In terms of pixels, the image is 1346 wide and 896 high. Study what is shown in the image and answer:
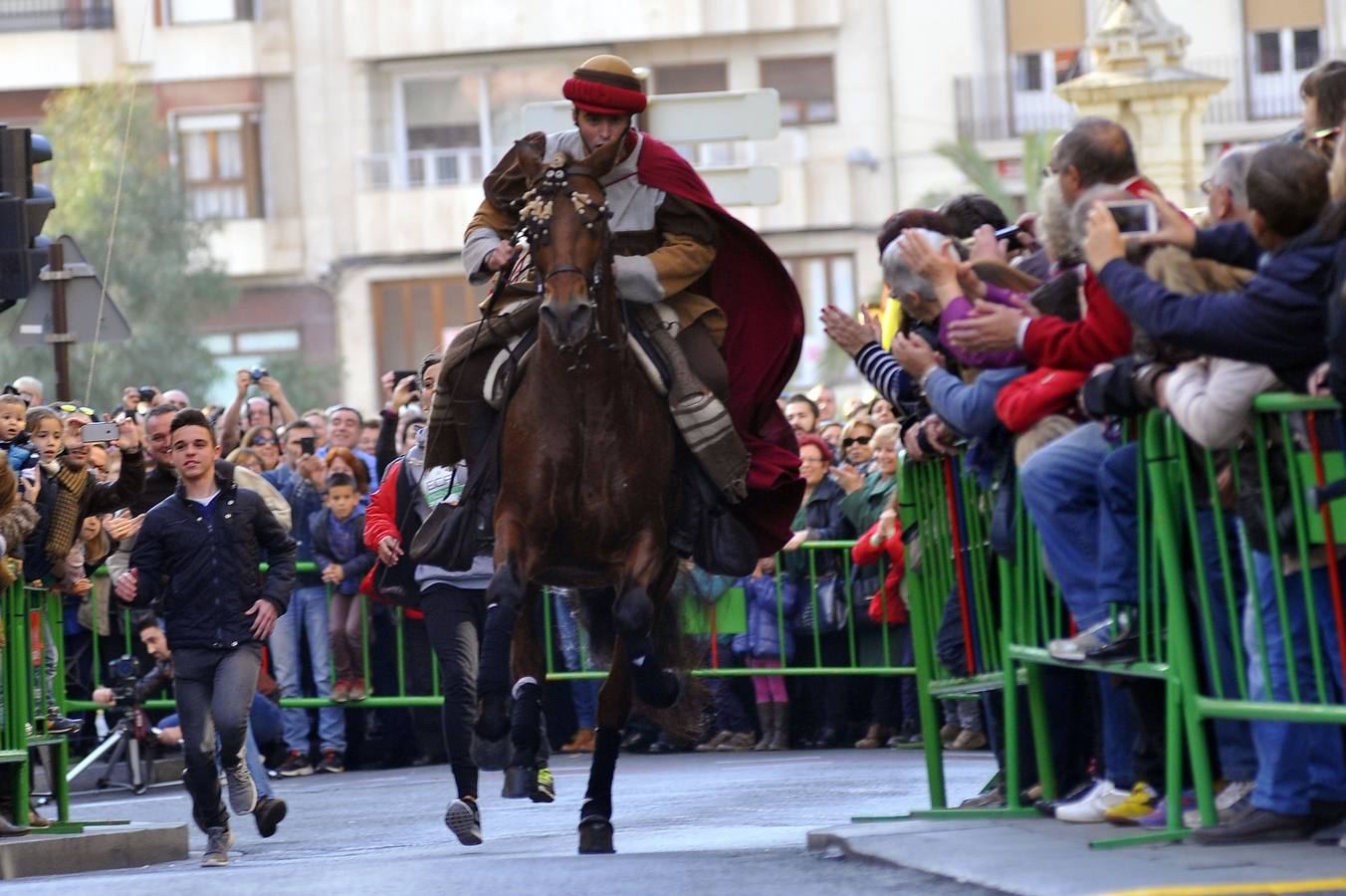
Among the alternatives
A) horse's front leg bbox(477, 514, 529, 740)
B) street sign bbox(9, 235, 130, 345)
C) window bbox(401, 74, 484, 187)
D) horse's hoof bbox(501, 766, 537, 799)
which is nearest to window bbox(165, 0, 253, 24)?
window bbox(401, 74, 484, 187)

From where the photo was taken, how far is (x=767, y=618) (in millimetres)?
17250

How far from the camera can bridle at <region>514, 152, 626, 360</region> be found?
1008 cm

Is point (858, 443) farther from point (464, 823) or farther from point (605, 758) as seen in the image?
point (605, 758)

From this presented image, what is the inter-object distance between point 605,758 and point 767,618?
6.65m

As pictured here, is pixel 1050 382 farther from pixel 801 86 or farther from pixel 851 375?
pixel 801 86

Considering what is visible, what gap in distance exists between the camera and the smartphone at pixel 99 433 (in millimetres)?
13570

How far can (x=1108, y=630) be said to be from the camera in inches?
321

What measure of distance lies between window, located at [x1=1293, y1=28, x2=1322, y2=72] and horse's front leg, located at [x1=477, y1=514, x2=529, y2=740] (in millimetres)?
36484

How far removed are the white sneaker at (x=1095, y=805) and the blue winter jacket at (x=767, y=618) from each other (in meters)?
8.34

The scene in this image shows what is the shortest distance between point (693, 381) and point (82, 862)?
354 centimetres

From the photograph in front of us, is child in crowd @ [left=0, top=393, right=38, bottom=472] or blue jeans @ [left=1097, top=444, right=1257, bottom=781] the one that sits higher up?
child in crowd @ [left=0, top=393, right=38, bottom=472]

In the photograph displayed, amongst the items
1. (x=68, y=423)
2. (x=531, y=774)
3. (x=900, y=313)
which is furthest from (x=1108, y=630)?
(x=68, y=423)

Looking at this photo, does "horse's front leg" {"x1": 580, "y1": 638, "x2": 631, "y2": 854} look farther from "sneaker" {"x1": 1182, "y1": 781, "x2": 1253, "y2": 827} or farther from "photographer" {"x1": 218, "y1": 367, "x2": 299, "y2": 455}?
"photographer" {"x1": 218, "y1": 367, "x2": 299, "y2": 455}

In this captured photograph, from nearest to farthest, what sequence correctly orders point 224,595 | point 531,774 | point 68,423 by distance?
point 531,774 < point 224,595 < point 68,423
